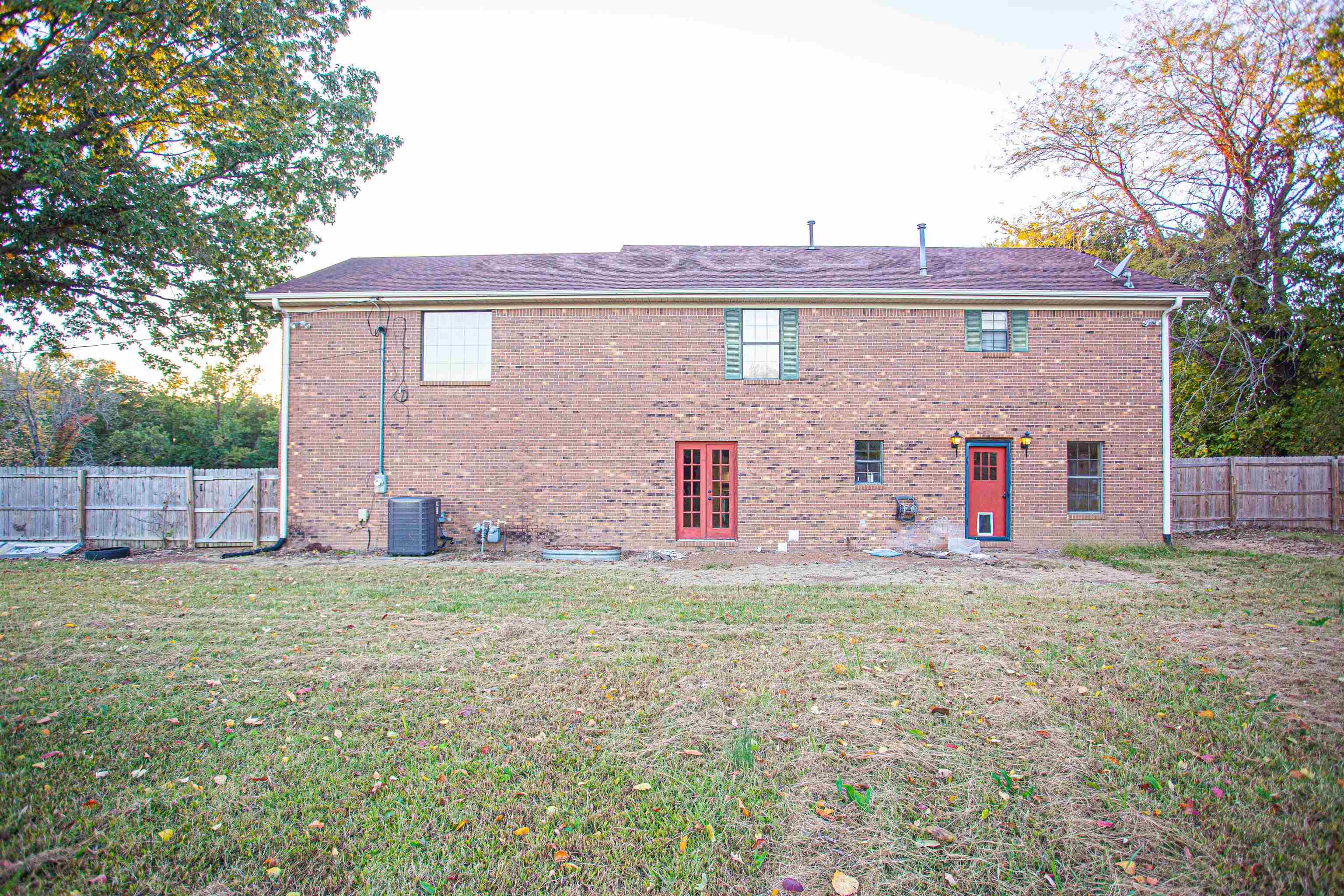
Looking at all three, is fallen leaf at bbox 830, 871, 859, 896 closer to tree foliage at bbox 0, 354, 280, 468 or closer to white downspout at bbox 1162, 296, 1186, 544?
white downspout at bbox 1162, 296, 1186, 544

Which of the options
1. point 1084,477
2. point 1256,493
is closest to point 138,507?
point 1084,477

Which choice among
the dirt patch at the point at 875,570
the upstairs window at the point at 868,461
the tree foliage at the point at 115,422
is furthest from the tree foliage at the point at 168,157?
the upstairs window at the point at 868,461

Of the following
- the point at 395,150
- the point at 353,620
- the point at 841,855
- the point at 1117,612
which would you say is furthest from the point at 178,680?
the point at 395,150

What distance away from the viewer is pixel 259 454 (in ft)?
88.3

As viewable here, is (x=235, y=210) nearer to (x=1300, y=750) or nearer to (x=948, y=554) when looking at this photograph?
(x=948, y=554)

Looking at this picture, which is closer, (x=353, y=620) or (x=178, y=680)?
(x=178, y=680)

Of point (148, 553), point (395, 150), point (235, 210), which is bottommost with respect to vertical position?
point (148, 553)

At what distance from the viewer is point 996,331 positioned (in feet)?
39.4

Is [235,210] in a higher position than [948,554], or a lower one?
higher

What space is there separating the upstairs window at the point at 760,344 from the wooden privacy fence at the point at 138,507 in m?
9.49

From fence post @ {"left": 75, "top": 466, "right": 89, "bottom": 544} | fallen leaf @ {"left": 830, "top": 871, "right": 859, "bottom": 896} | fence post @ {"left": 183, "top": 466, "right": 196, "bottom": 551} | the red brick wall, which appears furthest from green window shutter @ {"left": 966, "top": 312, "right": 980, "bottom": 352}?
fence post @ {"left": 75, "top": 466, "right": 89, "bottom": 544}

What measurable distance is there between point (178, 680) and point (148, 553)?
9.72 meters

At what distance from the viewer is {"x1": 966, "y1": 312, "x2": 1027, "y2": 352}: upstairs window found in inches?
471

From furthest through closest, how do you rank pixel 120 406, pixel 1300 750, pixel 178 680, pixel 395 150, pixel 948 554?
pixel 120 406 → pixel 395 150 → pixel 948 554 → pixel 178 680 → pixel 1300 750
